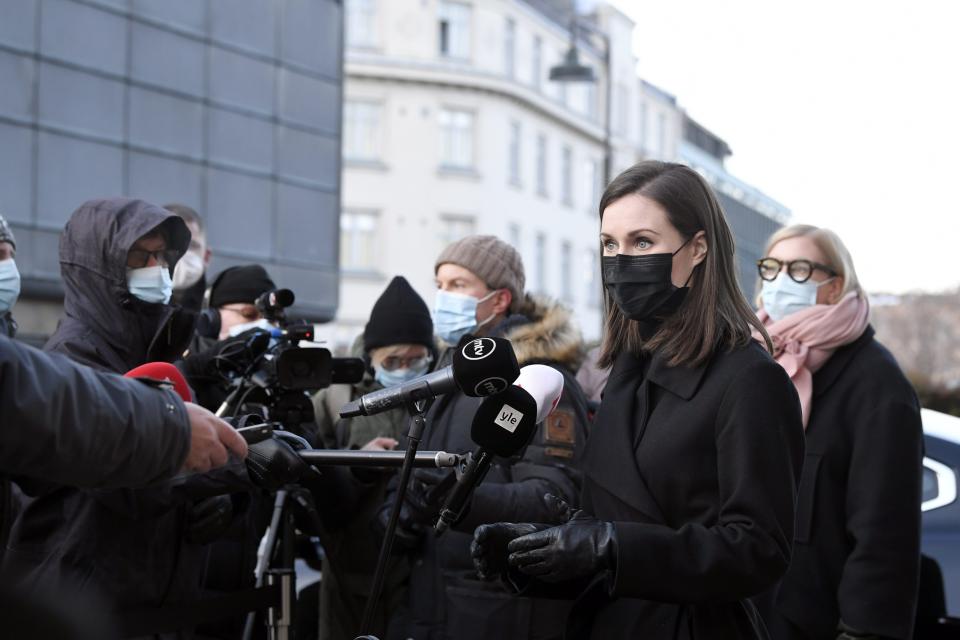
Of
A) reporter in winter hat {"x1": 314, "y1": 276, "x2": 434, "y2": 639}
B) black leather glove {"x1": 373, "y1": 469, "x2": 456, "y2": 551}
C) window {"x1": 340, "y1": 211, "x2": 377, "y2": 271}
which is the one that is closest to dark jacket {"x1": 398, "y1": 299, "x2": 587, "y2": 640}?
black leather glove {"x1": 373, "y1": 469, "x2": 456, "y2": 551}

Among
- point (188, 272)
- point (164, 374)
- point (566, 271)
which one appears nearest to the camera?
point (164, 374)

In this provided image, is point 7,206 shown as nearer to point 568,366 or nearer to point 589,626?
point 568,366

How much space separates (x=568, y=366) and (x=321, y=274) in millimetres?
20620

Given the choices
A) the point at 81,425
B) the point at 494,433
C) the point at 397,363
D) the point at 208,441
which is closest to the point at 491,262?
the point at 397,363

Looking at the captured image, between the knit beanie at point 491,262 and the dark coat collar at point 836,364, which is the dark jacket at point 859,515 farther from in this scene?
the knit beanie at point 491,262

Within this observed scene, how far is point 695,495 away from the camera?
3170mm

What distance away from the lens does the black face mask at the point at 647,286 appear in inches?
133

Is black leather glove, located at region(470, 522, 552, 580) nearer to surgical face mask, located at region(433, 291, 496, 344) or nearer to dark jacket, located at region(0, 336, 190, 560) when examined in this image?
dark jacket, located at region(0, 336, 190, 560)

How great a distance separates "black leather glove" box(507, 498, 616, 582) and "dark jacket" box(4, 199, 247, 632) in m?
1.08

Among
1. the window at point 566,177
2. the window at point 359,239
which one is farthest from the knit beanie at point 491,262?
the window at point 566,177

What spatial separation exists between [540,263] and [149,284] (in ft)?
149

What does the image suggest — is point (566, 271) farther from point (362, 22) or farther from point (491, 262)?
point (491, 262)

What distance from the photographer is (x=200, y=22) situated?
22391 millimetres

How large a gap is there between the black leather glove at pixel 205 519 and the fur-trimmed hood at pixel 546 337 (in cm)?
116
